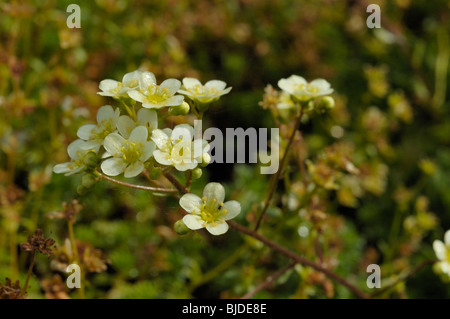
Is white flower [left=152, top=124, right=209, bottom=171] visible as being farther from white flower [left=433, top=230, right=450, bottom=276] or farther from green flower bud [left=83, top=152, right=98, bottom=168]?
white flower [left=433, top=230, right=450, bottom=276]

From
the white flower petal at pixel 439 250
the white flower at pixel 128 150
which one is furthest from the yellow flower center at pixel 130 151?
the white flower petal at pixel 439 250

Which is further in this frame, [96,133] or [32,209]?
[32,209]

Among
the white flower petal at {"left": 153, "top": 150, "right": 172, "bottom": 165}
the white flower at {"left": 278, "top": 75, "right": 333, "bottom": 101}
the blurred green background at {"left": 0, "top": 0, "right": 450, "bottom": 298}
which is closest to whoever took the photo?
the white flower petal at {"left": 153, "top": 150, "right": 172, "bottom": 165}

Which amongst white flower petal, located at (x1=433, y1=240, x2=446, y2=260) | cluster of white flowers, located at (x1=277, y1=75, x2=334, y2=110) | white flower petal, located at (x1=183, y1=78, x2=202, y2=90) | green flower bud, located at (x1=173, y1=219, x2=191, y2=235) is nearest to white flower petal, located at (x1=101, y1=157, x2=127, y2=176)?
green flower bud, located at (x1=173, y1=219, x2=191, y2=235)

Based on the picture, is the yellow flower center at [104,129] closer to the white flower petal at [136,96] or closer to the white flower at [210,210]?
the white flower petal at [136,96]

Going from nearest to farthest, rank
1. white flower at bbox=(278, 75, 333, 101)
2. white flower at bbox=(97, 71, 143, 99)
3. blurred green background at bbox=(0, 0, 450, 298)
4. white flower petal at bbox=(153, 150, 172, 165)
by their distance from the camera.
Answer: white flower petal at bbox=(153, 150, 172, 165) < white flower at bbox=(97, 71, 143, 99) < white flower at bbox=(278, 75, 333, 101) < blurred green background at bbox=(0, 0, 450, 298)

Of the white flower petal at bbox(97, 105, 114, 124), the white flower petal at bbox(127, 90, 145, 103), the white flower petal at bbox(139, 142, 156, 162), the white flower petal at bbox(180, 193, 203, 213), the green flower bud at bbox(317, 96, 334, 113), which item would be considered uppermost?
the white flower petal at bbox(127, 90, 145, 103)
